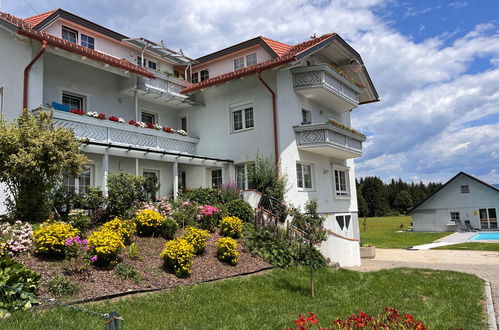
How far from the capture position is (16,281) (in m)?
5.98

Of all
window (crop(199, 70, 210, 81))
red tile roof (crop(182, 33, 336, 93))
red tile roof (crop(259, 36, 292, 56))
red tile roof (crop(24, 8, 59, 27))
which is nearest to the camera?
red tile roof (crop(24, 8, 59, 27))

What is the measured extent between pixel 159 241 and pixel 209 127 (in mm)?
10488

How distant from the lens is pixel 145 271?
8.37m

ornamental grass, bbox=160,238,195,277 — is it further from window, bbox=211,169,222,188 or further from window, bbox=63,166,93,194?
window, bbox=211,169,222,188

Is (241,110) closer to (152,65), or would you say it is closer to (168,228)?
(152,65)

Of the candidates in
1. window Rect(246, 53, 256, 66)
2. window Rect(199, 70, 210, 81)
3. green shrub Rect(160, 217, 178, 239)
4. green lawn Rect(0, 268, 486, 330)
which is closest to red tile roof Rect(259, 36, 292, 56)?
window Rect(246, 53, 256, 66)

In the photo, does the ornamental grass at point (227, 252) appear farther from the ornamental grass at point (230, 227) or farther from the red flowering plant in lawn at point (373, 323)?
the red flowering plant in lawn at point (373, 323)

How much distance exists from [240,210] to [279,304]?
7.15m

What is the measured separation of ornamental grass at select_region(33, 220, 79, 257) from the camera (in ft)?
25.0

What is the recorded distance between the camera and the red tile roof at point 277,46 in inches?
752

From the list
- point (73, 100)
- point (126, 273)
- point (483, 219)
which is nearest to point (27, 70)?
point (73, 100)

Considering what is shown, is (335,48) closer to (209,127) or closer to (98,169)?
(209,127)

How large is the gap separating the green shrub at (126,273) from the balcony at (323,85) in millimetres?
12278

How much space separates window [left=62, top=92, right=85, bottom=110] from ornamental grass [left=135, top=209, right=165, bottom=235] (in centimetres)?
862
